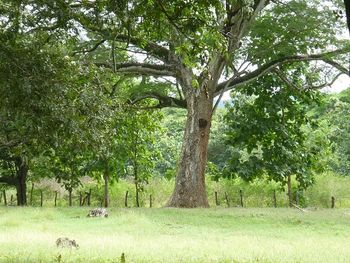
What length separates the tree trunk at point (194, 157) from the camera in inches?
743

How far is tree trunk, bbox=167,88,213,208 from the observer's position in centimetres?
1888

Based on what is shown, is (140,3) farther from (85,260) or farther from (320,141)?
(320,141)

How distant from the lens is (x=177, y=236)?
1175cm

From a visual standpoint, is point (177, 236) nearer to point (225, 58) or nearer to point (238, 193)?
point (225, 58)

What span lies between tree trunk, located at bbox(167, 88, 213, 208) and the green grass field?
2.38m

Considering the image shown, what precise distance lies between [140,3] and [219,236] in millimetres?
6194

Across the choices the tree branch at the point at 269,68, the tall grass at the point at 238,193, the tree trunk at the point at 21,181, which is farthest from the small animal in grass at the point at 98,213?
the tall grass at the point at 238,193

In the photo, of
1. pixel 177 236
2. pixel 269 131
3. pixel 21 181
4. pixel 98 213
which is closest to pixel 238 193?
pixel 269 131

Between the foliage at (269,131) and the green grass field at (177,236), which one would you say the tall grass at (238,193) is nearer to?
the foliage at (269,131)

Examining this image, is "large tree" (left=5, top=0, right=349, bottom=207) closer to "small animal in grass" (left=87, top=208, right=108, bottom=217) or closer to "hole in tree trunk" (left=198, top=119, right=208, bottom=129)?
"hole in tree trunk" (left=198, top=119, right=208, bottom=129)

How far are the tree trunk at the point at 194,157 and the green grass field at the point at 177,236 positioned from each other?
2380 mm

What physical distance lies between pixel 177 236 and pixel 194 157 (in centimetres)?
746

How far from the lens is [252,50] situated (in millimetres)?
19469

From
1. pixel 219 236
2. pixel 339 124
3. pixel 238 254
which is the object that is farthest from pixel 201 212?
pixel 339 124
